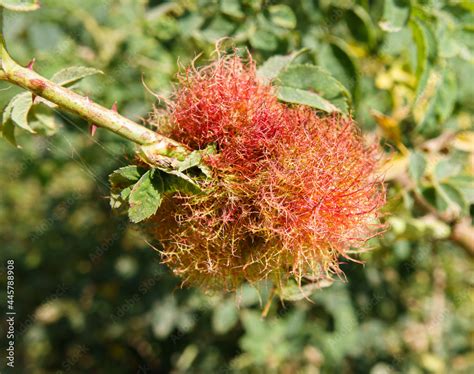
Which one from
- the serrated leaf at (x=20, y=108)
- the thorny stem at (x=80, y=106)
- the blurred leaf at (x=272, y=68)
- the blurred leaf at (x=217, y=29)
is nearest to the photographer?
the thorny stem at (x=80, y=106)

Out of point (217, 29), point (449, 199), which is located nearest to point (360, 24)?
point (217, 29)

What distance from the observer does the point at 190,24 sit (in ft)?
6.54

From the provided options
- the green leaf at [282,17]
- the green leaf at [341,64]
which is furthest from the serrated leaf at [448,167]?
the green leaf at [282,17]

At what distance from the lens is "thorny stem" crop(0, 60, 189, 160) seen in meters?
1.15

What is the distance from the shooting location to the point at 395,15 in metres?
1.74

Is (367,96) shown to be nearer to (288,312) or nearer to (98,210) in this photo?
(288,312)

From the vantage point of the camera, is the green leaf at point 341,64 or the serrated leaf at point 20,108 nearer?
the serrated leaf at point 20,108

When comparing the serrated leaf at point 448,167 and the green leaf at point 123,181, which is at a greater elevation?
the green leaf at point 123,181

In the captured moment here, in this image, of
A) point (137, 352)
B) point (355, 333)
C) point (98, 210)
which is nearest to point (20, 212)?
point (98, 210)

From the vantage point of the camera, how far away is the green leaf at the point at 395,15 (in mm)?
1732

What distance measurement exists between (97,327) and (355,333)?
198 cm

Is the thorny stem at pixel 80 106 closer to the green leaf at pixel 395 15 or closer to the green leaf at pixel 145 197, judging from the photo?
the green leaf at pixel 145 197

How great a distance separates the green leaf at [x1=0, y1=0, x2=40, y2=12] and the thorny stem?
153 millimetres

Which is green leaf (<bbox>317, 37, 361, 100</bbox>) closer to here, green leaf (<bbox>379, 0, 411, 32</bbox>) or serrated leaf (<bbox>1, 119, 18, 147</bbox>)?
green leaf (<bbox>379, 0, 411, 32</bbox>)
